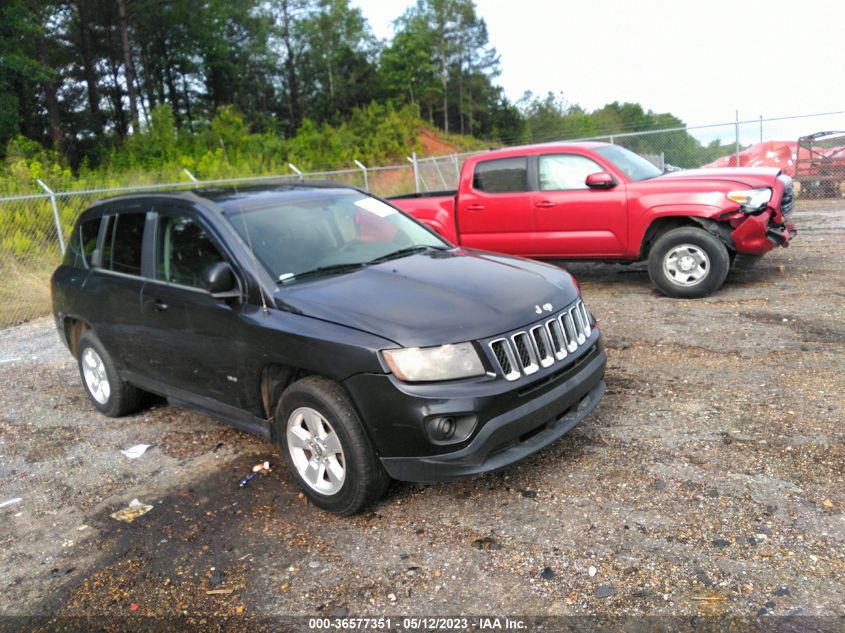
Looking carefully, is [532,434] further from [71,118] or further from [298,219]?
[71,118]

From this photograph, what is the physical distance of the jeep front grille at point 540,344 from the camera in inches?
134

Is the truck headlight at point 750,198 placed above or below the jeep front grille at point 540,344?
above

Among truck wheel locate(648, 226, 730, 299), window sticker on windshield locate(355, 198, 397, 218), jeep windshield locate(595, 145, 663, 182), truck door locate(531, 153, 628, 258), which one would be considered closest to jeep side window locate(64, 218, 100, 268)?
window sticker on windshield locate(355, 198, 397, 218)

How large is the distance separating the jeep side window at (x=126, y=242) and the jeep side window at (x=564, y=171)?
16.3 feet

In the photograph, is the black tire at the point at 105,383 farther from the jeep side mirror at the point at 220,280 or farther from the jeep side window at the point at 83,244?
the jeep side mirror at the point at 220,280

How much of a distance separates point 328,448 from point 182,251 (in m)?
1.72

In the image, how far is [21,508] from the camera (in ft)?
13.5

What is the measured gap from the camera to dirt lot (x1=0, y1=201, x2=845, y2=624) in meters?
2.90

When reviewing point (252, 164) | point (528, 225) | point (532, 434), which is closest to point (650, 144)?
point (528, 225)

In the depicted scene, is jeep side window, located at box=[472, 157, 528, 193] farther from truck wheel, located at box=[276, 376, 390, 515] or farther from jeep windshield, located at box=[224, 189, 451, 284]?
truck wheel, located at box=[276, 376, 390, 515]

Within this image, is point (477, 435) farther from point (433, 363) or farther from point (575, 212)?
point (575, 212)

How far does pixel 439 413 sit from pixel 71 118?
132ft

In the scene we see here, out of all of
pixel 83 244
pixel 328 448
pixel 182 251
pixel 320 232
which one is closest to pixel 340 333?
pixel 328 448

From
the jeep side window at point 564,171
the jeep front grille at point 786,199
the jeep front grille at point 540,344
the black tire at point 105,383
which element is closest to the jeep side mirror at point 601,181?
the jeep side window at point 564,171
